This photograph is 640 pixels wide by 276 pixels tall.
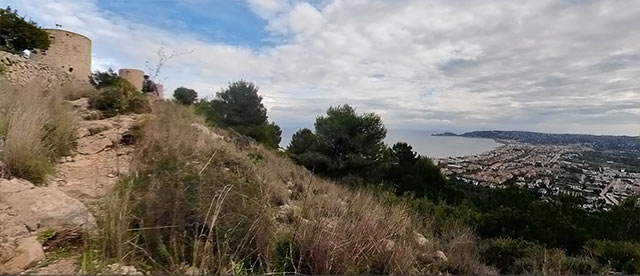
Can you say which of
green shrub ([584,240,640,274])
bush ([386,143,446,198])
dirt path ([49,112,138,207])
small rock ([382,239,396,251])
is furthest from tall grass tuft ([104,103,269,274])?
bush ([386,143,446,198])

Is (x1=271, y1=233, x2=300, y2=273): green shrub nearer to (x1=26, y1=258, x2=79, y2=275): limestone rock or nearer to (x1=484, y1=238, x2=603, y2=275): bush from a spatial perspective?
(x1=26, y1=258, x2=79, y2=275): limestone rock

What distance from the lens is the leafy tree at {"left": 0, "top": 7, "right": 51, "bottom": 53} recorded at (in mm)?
12959

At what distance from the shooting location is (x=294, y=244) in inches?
103

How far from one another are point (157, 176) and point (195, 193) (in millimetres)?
481

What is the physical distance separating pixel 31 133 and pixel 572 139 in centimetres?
5770

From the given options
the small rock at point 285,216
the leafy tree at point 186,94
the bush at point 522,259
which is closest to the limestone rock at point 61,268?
the small rock at point 285,216

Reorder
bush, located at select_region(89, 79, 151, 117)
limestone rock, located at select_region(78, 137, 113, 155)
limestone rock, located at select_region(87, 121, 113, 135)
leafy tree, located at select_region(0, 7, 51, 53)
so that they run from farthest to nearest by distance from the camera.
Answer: leafy tree, located at select_region(0, 7, 51, 53)
bush, located at select_region(89, 79, 151, 117)
limestone rock, located at select_region(87, 121, 113, 135)
limestone rock, located at select_region(78, 137, 113, 155)

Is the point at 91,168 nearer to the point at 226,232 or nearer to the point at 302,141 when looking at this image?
the point at 226,232

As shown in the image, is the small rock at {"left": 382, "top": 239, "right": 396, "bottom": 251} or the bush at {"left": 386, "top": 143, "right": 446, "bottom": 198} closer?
the small rock at {"left": 382, "top": 239, "right": 396, "bottom": 251}

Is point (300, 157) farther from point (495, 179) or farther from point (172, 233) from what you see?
point (172, 233)

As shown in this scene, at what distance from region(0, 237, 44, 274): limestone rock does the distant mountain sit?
1530 inches

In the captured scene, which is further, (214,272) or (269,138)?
(269,138)

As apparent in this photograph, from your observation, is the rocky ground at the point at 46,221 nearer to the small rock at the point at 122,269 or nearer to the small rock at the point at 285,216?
the small rock at the point at 122,269

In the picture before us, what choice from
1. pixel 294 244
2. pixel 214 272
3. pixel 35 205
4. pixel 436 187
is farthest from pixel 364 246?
pixel 436 187
